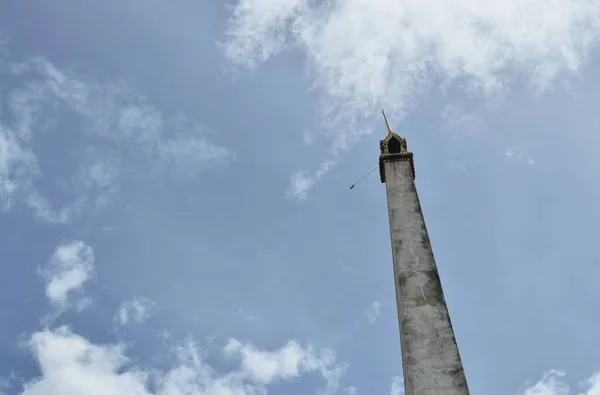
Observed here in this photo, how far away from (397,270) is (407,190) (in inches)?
167

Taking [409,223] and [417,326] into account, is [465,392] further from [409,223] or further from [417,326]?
[409,223]

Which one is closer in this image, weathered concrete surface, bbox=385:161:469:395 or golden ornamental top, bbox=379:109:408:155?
weathered concrete surface, bbox=385:161:469:395

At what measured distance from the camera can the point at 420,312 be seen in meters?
16.8

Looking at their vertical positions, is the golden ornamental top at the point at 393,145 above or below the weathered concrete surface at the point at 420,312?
above

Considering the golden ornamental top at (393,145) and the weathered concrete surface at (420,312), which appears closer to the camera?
the weathered concrete surface at (420,312)

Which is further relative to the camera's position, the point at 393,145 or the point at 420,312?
the point at 393,145

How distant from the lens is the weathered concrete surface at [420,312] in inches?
600

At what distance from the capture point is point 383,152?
2373 centimetres

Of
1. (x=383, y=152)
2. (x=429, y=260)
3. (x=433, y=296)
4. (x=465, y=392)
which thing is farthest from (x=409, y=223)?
(x=465, y=392)

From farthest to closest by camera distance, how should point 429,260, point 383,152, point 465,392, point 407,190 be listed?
point 383,152 < point 407,190 < point 429,260 < point 465,392

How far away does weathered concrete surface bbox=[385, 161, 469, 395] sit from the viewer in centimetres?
1525

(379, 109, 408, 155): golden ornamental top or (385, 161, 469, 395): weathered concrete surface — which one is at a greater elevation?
(379, 109, 408, 155): golden ornamental top

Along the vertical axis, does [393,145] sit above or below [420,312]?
above

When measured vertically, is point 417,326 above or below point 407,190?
below
